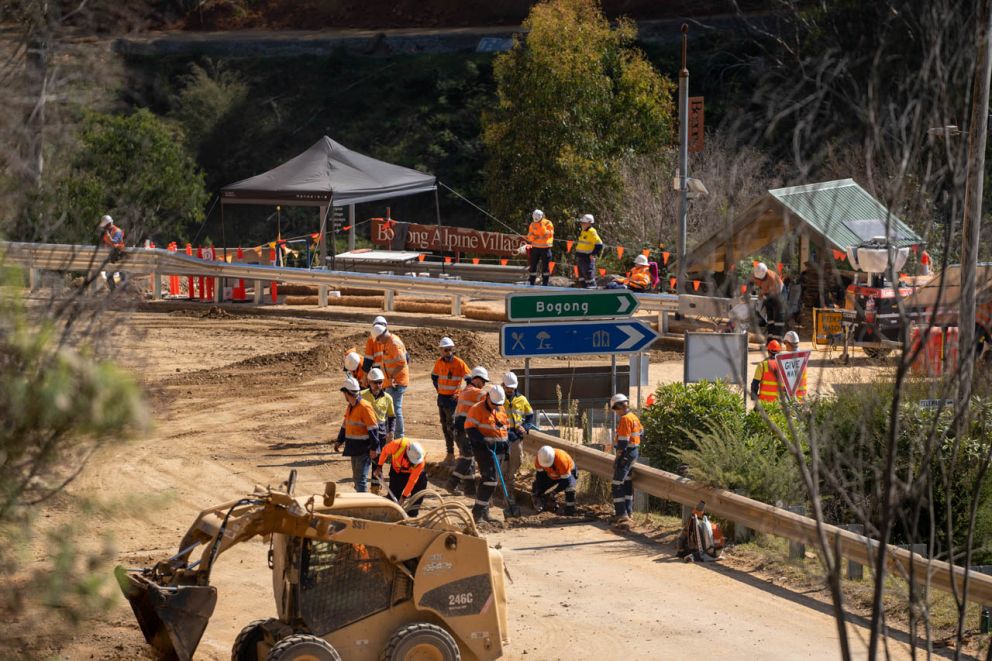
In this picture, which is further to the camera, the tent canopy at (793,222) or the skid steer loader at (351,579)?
the tent canopy at (793,222)

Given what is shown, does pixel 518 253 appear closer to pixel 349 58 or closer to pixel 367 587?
pixel 367 587

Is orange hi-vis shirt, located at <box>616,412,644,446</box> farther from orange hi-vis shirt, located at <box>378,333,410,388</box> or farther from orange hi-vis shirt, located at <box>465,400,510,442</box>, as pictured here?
orange hi-vis shirt, located at <box>378,333,410,388</box>

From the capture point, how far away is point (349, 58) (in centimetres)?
6031

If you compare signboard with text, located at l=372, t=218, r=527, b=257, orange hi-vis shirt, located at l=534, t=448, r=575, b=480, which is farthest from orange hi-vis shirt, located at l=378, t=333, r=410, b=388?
signboard with text, located at l=372, t=218, r=527, b=257

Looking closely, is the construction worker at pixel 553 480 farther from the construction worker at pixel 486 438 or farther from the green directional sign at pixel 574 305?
the green directional sign at pixel 574 305

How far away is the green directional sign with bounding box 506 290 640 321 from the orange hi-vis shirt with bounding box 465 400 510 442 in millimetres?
1926

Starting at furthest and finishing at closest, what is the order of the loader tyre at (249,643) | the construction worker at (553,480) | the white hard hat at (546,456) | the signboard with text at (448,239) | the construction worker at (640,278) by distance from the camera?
the signboard with text at (448,239), the construction worker at (640,278), the construction worker at (553,480), the white hard hat at (546,456), the loader tyre at (249,643)

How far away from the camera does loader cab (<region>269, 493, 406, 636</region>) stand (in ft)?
35.2

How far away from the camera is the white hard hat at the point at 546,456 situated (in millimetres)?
17062

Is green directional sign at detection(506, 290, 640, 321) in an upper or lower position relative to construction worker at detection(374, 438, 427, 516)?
upper

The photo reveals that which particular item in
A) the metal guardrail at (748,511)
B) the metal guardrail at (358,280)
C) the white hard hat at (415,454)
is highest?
the metal guardrail at (358,280)

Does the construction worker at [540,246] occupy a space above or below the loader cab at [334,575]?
above

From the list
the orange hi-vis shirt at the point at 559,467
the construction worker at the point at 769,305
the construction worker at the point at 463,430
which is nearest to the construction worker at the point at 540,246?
the construction worker at the point at 769,305

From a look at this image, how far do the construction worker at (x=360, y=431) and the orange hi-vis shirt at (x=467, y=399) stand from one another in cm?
150
